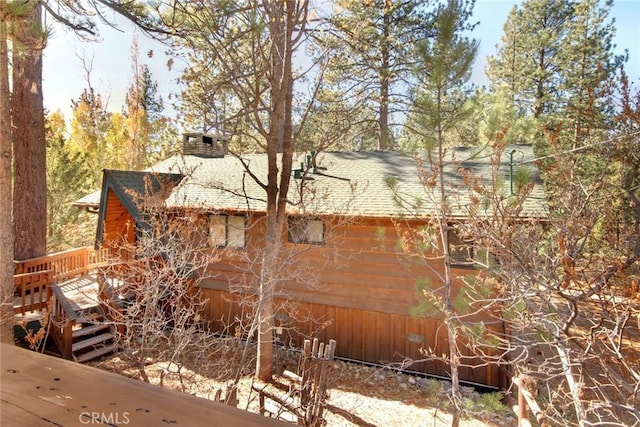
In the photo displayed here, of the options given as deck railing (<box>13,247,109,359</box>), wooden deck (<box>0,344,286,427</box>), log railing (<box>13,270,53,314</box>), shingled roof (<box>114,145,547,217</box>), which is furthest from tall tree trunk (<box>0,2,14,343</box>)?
wooden deck (<box>0,344,286,427</box>)

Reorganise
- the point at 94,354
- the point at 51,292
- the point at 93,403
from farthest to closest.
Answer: the point at 51,292
the point at 94,354
the point at 93,403

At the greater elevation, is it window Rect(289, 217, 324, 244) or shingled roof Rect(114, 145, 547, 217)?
shingled roof Rect(114, 145, 547, 217)

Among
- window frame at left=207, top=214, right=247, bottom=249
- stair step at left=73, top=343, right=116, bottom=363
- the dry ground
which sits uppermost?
window frame at left=207, top=214, right=247, bottom=249

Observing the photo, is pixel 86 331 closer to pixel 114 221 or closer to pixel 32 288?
pixel 32 288

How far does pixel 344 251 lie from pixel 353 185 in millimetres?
1731

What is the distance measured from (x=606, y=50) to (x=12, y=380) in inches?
885

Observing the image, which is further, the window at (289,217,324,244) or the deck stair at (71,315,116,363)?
the window at (289,217,324,244)

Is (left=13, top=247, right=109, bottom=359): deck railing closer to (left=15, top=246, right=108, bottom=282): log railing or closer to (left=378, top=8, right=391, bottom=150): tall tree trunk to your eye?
(left=15, top=246, right=108, bottom=282): log railing

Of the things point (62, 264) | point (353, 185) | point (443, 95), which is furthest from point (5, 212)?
point (443, 95)

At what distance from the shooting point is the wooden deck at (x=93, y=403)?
2.98ft

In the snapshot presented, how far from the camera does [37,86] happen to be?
11172 mm

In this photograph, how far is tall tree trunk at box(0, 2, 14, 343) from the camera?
7.45 meters

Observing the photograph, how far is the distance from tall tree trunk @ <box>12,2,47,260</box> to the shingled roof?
2.82m

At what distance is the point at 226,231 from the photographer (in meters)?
10.8
